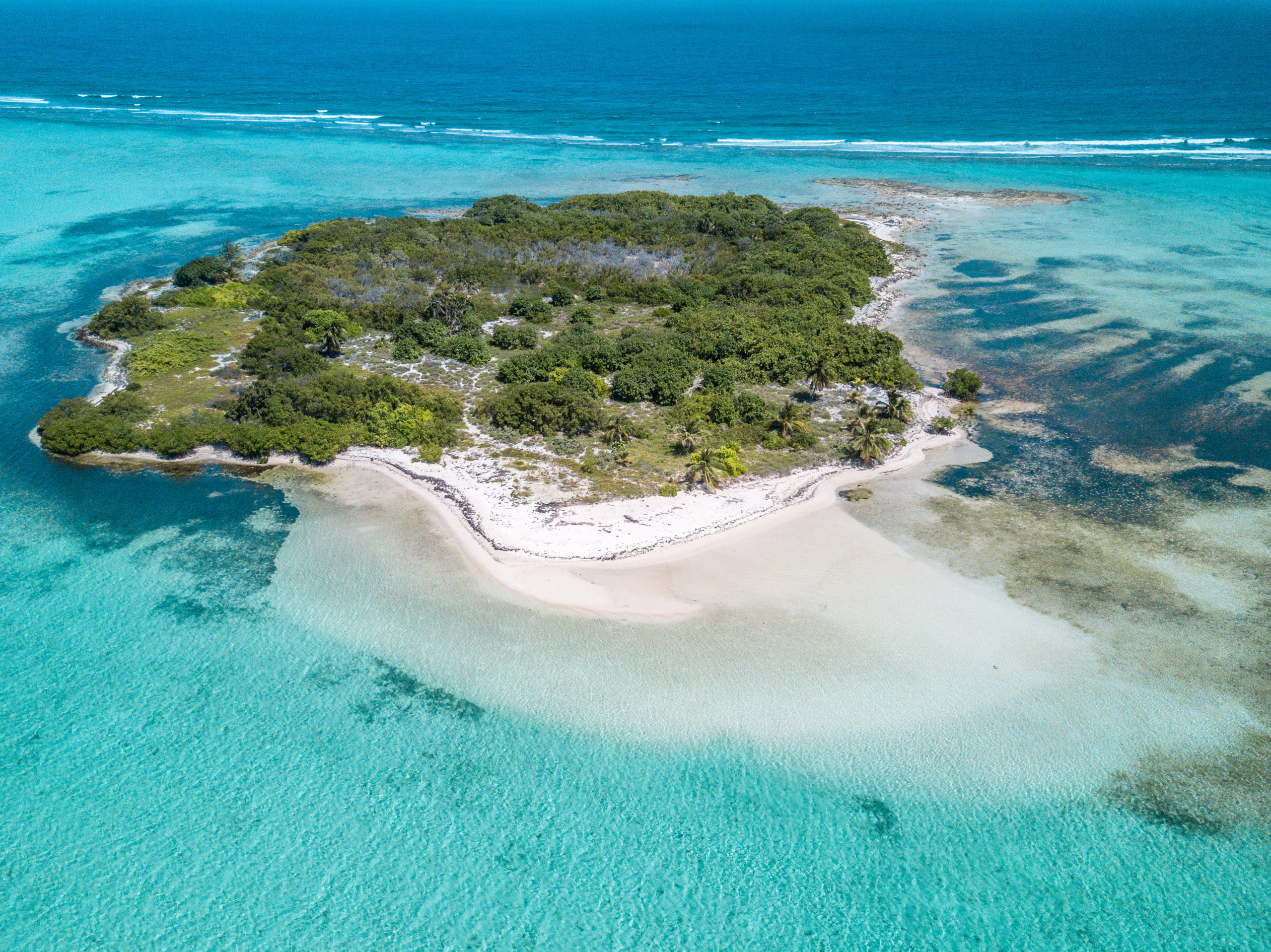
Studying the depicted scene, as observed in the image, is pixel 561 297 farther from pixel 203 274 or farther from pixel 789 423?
pixel 203 274

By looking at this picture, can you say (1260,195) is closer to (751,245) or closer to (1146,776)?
(751,245)

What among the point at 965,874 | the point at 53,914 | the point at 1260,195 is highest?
the point at 1260,195

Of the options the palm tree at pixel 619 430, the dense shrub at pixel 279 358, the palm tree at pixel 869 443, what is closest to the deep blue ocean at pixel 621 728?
the palm tree at pixel 869 443

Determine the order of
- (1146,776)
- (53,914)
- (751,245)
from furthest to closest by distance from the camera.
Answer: (751,245), (1146,776), (53,914)

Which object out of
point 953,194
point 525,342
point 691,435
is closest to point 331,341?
point 525,342

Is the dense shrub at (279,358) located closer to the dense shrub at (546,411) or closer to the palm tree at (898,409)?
the dense shrub at (546,411)

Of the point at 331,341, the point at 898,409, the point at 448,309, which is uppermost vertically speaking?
the point at 448,309

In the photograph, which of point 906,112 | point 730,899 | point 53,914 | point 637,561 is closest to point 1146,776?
point 730,899
